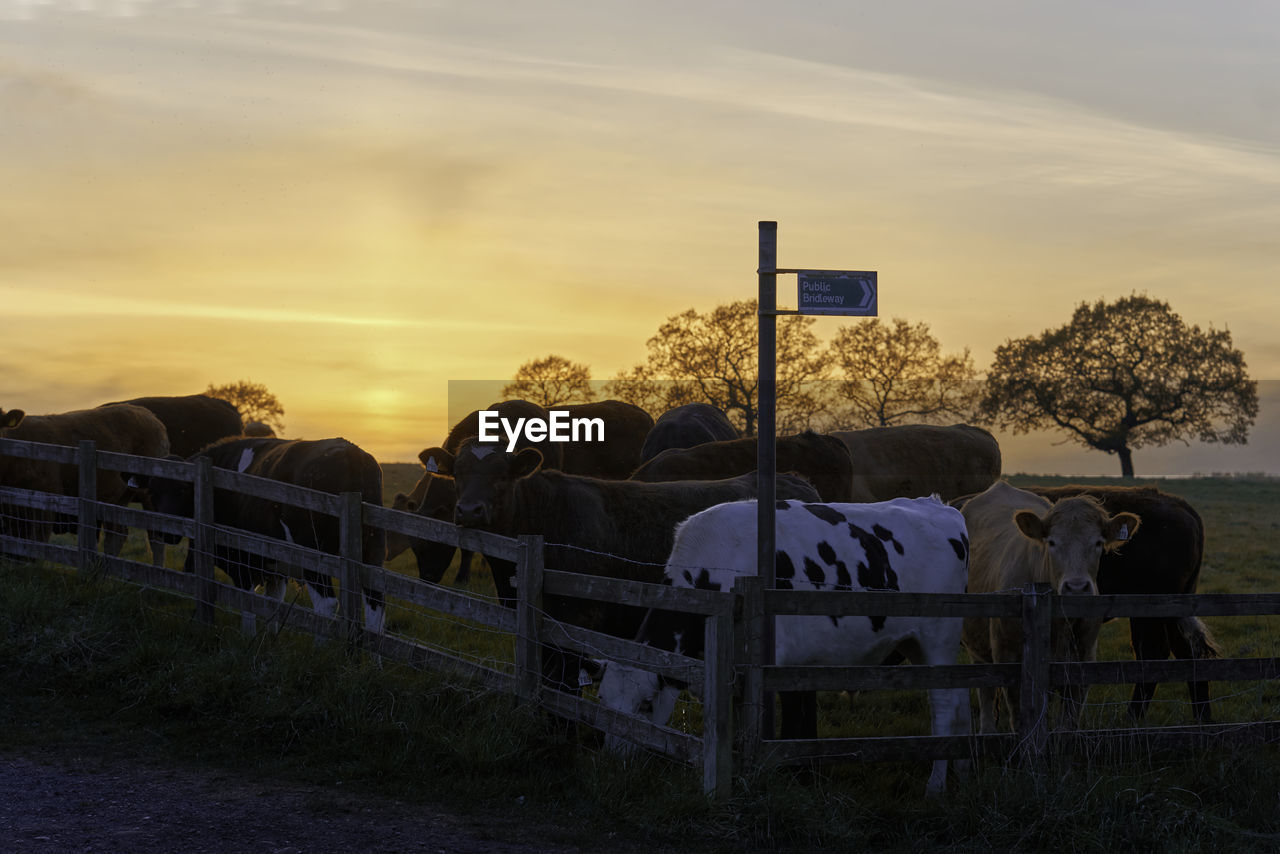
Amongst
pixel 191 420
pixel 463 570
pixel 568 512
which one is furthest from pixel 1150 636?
pixel 191 420

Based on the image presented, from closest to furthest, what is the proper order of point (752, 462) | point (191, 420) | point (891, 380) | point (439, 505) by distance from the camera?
point (752, 462) < point (439, 505) < point (191, 420) < point (891, 380)

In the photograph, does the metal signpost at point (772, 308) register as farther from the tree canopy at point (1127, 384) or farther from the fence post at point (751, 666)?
the tree canopy at point (1127, 384)

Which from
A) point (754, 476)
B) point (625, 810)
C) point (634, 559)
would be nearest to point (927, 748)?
point (625, 810)

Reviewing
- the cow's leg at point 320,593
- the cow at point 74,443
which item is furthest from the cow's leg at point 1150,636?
the cow at point 74,443

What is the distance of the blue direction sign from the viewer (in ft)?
23.0

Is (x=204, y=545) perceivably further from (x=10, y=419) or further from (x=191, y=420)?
(x=191, y=420)

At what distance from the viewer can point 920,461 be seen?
63.3ft

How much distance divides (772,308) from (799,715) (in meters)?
2.71

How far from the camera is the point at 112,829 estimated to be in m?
6.12

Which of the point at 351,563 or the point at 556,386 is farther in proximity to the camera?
the point at 556,386

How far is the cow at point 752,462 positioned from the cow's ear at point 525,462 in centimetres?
344

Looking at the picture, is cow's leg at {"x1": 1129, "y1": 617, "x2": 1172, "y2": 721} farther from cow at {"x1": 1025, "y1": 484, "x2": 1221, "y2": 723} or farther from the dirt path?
the dirt path

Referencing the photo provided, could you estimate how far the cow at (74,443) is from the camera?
1466 cm

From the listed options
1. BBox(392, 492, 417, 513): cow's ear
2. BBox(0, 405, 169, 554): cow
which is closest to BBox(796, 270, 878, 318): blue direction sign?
BBox(392, 492, 417, 513): cow's ear
